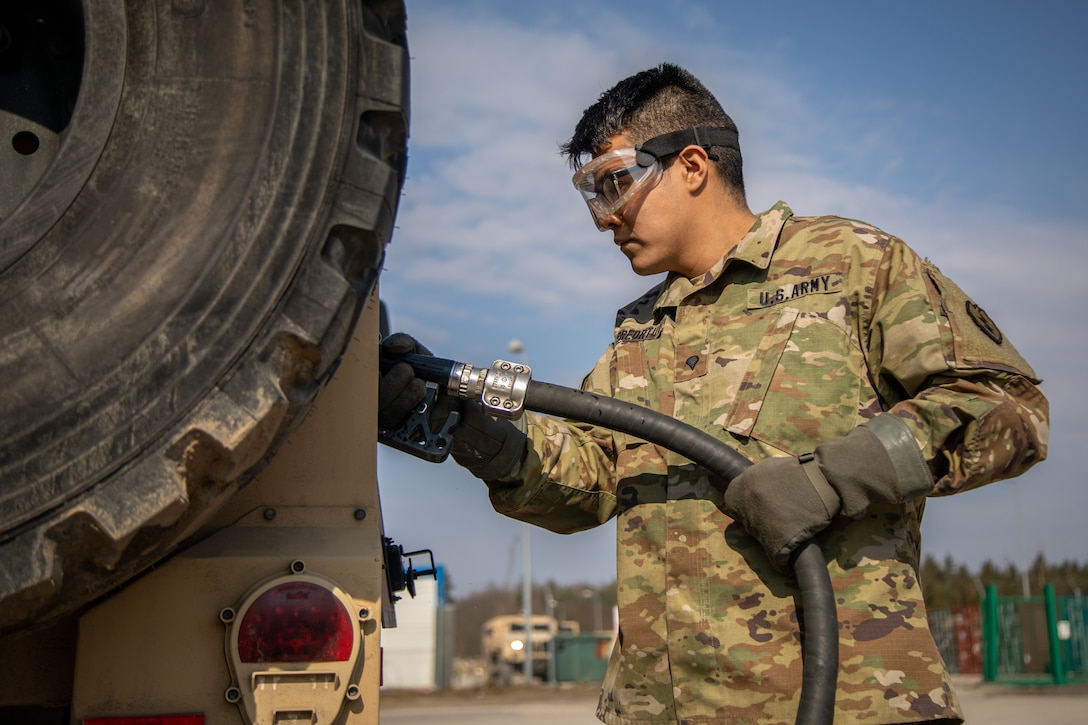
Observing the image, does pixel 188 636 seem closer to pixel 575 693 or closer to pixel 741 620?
pixel 741 620

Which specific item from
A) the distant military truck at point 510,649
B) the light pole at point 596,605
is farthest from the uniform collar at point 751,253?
the light pole at point 596,605

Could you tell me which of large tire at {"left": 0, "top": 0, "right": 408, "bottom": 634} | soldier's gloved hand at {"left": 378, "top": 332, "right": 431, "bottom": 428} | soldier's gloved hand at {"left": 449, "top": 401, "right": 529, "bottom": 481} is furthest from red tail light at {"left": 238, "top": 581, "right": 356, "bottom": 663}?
soldier's gloved hand at {"left": 449, "top": 401, "right": 529, "bottom": 481}

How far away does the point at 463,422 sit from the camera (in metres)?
2.47

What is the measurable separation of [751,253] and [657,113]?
20.8 inches

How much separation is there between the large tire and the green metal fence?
1760cm

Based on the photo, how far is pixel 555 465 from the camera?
261cm

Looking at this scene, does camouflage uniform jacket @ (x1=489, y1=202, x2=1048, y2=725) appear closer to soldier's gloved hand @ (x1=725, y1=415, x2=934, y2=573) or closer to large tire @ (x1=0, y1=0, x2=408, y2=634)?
soldier's gloved hand @ (x1=725, y1=415, x2=934, y2=573)

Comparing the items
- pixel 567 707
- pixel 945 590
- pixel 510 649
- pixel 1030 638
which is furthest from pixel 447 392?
pixel 945 590

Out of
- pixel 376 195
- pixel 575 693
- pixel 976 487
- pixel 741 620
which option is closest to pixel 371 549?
pixel 376 195

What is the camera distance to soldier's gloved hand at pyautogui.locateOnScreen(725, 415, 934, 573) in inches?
81.3

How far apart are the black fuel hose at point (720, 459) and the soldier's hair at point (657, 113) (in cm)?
87

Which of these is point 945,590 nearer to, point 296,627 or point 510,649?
point 510,649

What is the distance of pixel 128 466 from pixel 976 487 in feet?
5.32

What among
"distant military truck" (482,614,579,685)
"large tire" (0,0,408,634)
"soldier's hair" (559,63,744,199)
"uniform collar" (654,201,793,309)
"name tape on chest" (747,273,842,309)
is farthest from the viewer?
"distant military truck" (482,614,579,685)
